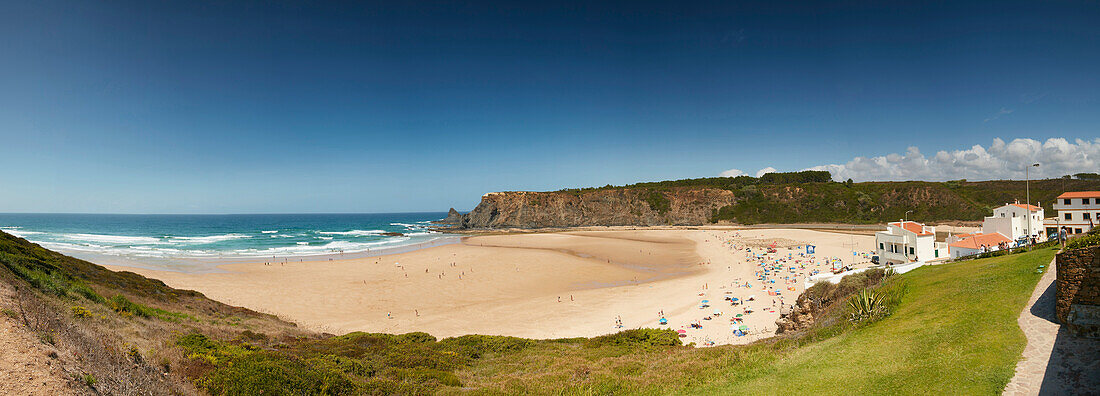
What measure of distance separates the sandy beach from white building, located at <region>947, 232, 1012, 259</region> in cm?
864

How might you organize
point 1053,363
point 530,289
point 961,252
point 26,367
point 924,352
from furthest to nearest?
point 530,289, point 961,252, point 924,352, point 1053,363, point 26,367

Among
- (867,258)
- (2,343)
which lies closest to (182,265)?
(2,343)

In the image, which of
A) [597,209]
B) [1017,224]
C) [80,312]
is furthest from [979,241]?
[597,209]

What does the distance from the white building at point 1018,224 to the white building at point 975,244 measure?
3184 mm

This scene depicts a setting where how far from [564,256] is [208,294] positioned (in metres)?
31.4

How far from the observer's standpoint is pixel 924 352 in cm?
812

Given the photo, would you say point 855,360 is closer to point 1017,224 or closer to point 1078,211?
point 1017,224

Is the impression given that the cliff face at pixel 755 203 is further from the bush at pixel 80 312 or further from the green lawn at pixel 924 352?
the bush at pixel 80 312

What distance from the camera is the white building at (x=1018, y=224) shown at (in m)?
26.8

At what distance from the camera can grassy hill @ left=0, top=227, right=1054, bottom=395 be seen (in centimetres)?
684

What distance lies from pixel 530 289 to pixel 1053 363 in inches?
1009

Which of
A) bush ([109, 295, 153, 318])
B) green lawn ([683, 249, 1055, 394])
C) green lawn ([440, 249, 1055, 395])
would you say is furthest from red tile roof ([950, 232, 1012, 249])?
bush ([109, 295, 153, 318])

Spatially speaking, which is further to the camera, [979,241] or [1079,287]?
[979,241]

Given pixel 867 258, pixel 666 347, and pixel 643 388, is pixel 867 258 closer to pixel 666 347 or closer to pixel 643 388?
pixel 666 347
